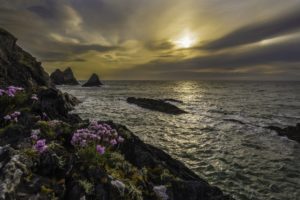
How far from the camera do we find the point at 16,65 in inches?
1235

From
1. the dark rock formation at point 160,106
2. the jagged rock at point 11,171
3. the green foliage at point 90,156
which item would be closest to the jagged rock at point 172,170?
the green foliage at point 90,156

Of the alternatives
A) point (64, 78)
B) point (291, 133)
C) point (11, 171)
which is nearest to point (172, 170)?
point (11, 171)

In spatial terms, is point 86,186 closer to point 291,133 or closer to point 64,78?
point 291,133

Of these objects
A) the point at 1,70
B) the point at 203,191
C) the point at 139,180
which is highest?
the point at 1,70

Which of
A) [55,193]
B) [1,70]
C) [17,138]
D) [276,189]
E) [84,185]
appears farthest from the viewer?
[1,70]

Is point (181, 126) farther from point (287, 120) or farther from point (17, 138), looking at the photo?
point (17, 138)

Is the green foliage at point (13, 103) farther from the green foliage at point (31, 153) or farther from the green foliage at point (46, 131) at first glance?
the green foliage at point (31, 153)

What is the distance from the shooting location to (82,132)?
6449mm

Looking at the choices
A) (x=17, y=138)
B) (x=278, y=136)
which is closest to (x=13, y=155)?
(x=17, y=138)

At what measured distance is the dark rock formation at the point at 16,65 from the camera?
89.6 ft

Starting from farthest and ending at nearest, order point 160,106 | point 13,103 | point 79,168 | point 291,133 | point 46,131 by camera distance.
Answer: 1. point 160,106
2. point 291,133
3. point 13,103
4. point 46,131
5. point 79,168

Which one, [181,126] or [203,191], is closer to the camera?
[203,191]

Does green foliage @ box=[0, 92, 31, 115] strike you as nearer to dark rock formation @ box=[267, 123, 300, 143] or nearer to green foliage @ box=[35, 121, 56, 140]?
green foliage @ box=[35, 121, 56, 140]

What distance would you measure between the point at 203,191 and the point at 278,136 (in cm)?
1967
